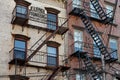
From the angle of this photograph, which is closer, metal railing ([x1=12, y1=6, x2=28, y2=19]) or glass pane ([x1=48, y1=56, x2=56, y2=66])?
metal railing ([x1=12, y1=6, x2=28, y2=19])

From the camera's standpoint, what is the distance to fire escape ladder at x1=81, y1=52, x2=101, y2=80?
1011 inches

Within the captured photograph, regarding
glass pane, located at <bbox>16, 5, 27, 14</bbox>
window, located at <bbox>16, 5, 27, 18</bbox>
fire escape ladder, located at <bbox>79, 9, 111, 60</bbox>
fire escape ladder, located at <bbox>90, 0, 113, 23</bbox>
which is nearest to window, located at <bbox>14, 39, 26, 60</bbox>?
window, located at <bbox>16, 5, 27, 18</bbox>

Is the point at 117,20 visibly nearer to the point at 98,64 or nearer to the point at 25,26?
the point at 98,64

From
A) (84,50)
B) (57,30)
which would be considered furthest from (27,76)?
(84,50)

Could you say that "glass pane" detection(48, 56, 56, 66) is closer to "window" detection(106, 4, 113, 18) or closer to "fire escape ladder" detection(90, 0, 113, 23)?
"fire escape ladder" detection(90, 0, 113, 23)

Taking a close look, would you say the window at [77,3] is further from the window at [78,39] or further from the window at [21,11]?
the window at [21,11]

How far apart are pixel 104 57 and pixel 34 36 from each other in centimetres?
546

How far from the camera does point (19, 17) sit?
25.0m

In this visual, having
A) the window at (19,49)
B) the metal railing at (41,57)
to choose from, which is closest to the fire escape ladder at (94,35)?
the metal railing at (41,57)

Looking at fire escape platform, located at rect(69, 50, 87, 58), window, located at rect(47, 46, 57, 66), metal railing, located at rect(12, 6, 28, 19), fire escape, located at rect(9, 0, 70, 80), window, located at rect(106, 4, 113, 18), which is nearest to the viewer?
fire escape, located at rect(9, 0, 70, 80)

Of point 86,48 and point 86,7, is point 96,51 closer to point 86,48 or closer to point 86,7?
point 86,48

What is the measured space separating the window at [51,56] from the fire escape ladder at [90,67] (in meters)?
2.13

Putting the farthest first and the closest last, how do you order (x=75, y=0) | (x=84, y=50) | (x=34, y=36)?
(x=75, y=0) → (x=84, y=50) → (x=34, y=36)

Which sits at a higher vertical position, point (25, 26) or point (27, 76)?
point (25, 26)
